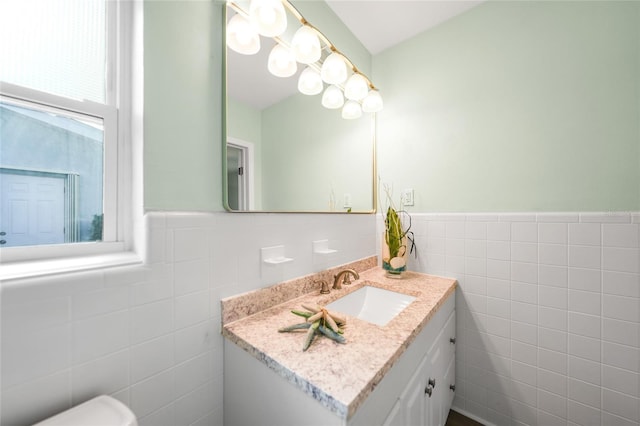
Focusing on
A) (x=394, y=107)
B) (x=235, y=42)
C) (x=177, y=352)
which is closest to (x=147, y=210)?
(x=177, y=352)

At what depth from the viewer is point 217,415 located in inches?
32.3

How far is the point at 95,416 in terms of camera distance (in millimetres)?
520

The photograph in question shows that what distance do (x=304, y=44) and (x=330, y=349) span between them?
4.04 feet

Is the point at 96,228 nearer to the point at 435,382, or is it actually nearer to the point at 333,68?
the point at 333,68

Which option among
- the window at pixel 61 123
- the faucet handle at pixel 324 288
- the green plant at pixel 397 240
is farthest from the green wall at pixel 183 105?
the green plant at pixel 397 240

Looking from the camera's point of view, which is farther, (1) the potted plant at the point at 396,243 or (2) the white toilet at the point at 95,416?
(1) the potted plant at the point at 396,243

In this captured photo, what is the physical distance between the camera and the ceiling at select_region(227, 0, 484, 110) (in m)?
0.92

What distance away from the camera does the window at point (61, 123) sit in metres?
0.58

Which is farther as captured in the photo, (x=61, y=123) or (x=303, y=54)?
(x=303, y=54)

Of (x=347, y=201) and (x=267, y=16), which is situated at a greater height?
(x=267, y=16)

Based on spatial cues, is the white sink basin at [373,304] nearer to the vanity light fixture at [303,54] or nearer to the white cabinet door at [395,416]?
the white cabinet door at [395,416]

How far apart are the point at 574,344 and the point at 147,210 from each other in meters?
1.84

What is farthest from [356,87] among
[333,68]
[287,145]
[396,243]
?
[396,243]

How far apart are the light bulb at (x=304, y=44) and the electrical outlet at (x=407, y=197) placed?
96 cm
